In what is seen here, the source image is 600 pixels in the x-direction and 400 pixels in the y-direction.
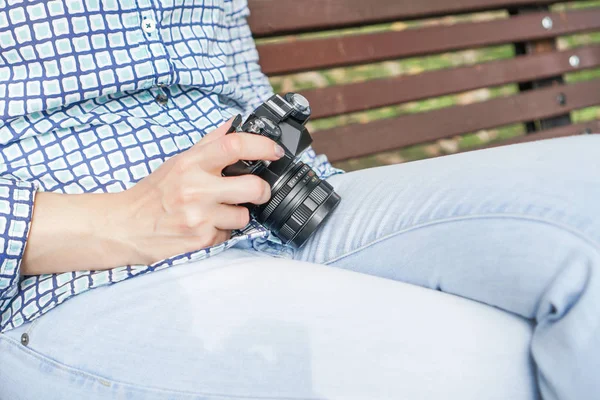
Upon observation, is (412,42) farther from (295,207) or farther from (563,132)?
(295,207)

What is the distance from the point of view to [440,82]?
183 centimetres

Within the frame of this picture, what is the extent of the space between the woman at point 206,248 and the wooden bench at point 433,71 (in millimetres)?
530

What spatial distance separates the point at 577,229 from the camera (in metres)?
0.76

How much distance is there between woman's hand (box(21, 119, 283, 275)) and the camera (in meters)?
0.88

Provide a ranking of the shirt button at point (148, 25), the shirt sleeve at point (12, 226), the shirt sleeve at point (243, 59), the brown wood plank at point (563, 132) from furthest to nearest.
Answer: the brown wood plank at point (563, 132)
the shirt sleeve at point (243, 59)
the shirt button at point (148, 25)
the shirt sleeve at point (12, 226)

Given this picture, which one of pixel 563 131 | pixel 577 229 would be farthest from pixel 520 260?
pixel 563 131

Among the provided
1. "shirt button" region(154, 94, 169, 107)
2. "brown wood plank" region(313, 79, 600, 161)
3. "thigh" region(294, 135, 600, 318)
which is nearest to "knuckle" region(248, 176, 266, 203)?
"thigh" region(294, 135, 600, 318)

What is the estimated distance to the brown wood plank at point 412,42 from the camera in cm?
161

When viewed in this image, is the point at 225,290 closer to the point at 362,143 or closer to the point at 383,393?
the point at 383,393

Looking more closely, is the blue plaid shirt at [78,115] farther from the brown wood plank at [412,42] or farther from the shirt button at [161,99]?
the brown wood plank at [412,42]

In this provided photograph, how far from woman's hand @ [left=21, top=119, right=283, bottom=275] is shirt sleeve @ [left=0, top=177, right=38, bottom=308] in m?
0.02

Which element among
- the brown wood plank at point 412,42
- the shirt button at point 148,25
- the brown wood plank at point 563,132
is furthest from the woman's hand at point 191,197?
the brown wood plank at point 563,132

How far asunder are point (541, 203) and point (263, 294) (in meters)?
0.36

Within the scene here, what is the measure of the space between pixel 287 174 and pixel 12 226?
0.38m
